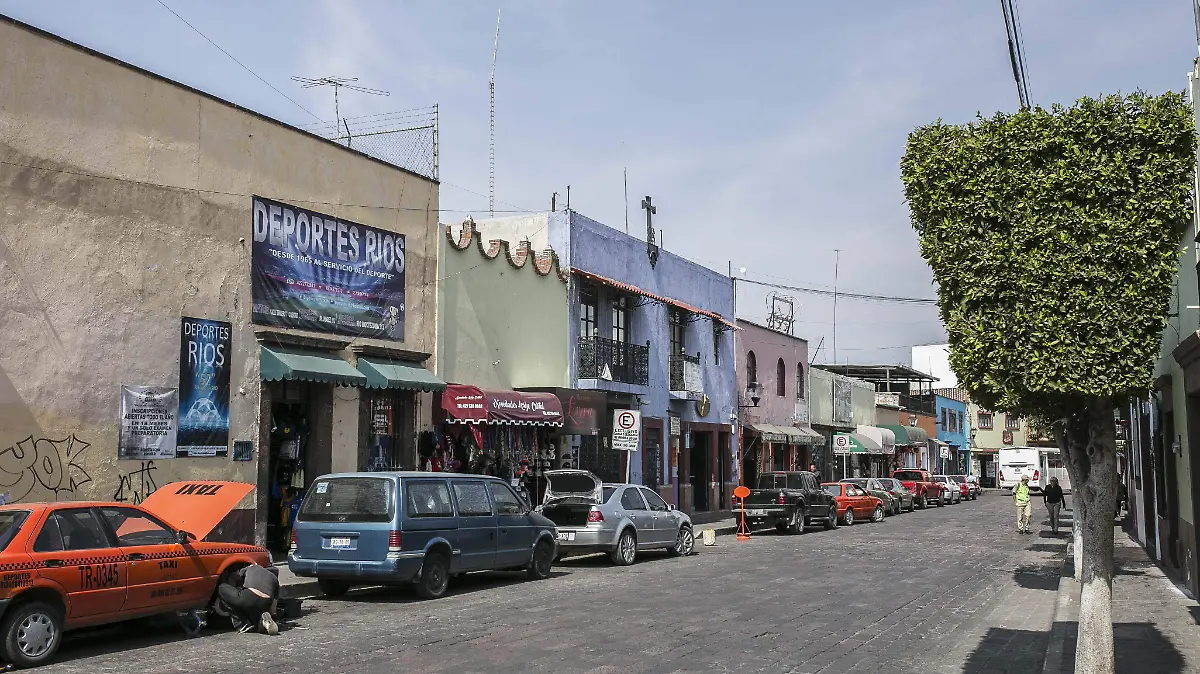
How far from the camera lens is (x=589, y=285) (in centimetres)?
2902

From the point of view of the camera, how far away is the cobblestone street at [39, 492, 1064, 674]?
9.80m

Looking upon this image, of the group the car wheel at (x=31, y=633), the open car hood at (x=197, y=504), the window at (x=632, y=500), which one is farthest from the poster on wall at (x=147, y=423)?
the window at (x=632, y=500)

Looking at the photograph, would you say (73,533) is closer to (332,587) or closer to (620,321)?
(332,587)

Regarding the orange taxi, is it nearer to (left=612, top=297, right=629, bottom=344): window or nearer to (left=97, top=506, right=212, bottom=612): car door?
(left=97, top=506, right=212, bottom=612): car door

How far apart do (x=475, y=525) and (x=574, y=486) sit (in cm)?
467

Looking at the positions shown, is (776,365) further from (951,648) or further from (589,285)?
(951,648)

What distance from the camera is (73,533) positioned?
10.2 meters

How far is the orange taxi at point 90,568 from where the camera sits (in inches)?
369

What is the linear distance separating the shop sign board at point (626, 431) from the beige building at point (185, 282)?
4828 millimetres

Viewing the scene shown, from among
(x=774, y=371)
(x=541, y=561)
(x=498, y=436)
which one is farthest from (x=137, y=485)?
(x=774, y=371)

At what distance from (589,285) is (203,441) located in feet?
45.5

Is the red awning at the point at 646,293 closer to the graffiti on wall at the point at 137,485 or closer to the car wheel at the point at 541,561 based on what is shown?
the car wheel at the point at 541,561

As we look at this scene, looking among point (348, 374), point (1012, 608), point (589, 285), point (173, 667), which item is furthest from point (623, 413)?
point (173, 667)

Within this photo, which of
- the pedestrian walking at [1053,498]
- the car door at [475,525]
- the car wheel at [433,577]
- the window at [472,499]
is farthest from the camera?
the pedestrian walking at [1053,498]
